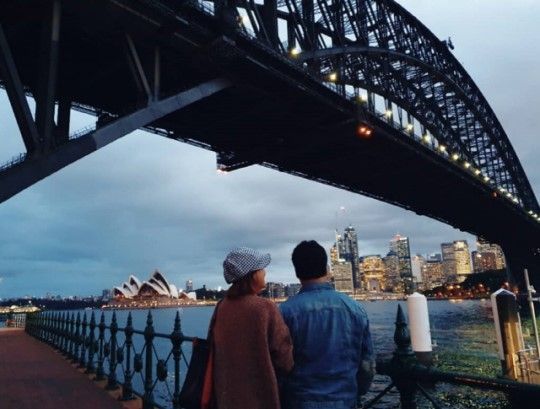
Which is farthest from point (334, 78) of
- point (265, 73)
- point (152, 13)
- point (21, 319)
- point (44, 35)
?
point (21, 319)

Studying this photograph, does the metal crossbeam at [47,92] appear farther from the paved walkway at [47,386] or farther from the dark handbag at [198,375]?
the dark handbag at [198,375]

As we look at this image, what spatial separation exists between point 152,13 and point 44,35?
2642mm

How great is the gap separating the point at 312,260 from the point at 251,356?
1.97 ft

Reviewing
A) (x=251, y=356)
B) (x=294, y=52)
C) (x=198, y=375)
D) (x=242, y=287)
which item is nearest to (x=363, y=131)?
(x=294, y=52)

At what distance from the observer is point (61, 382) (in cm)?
827

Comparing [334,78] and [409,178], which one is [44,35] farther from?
[409,178]

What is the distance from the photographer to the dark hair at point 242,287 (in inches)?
100

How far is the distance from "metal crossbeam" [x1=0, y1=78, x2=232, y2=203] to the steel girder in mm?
4127

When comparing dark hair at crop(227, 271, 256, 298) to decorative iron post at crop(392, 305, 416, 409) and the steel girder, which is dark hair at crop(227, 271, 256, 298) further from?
the steel girder

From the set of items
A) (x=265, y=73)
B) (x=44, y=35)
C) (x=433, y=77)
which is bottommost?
(x=44, y=35)

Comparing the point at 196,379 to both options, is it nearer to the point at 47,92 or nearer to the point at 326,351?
the point at 326,351

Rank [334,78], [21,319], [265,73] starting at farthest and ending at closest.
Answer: [21,319], [334,78], [265,73]

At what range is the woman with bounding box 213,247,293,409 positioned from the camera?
2.34 metres

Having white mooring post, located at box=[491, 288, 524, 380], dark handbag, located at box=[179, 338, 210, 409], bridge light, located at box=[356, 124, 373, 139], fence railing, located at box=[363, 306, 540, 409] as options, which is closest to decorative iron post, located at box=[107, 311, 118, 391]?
dark handbag, located at box=[179, 338, 210, 409]
